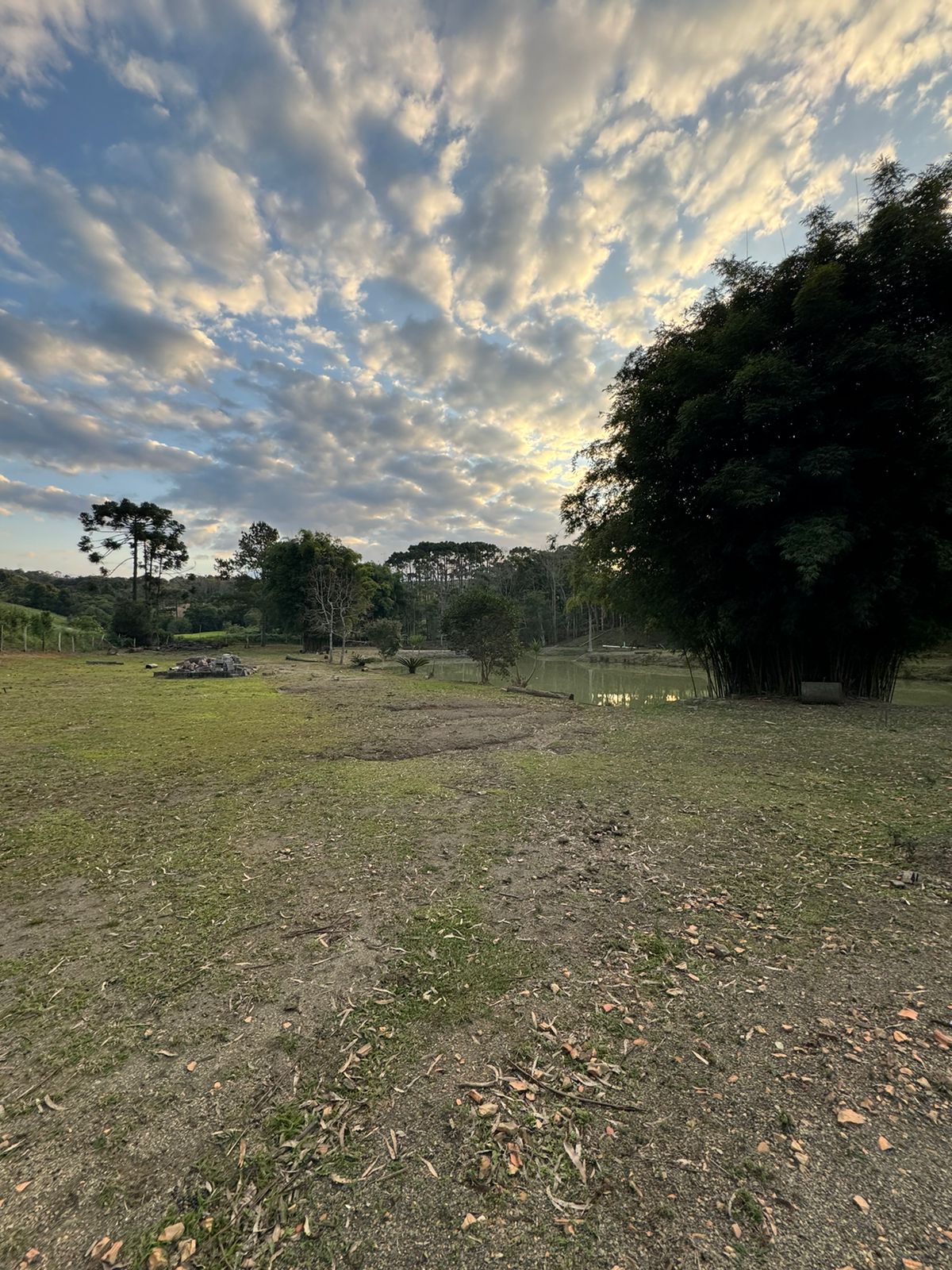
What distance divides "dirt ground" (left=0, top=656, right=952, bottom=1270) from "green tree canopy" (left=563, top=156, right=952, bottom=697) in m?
5.44

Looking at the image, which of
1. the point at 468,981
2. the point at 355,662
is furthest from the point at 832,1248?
the point at 355,662

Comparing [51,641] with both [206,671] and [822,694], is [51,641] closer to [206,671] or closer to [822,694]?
[206,671]

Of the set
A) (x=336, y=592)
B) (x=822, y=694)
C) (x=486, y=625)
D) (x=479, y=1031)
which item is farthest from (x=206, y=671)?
(x=479, y=1031)

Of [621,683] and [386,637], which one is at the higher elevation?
[386,637]

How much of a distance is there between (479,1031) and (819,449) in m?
9.68

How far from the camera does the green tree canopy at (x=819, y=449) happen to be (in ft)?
26.7

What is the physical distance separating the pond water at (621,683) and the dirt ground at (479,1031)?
9.09 m

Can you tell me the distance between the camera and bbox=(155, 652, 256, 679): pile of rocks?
59.2ft

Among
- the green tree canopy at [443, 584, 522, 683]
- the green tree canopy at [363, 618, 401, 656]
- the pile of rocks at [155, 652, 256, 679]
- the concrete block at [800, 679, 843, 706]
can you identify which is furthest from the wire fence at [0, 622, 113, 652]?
the concrete block at [800, 679, 843, 706]

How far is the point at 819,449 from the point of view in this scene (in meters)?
8.37

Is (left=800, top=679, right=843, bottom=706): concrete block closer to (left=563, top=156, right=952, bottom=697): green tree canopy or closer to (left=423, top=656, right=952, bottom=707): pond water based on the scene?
(left=563, top=156, right=952, bottom=697): green tree canopy

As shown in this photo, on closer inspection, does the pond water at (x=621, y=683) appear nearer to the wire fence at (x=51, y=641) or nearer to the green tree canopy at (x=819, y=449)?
the green tree canopy at (x=819, y=449)

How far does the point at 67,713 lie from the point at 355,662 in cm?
1612

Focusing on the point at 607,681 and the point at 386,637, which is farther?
the point at 386,637
